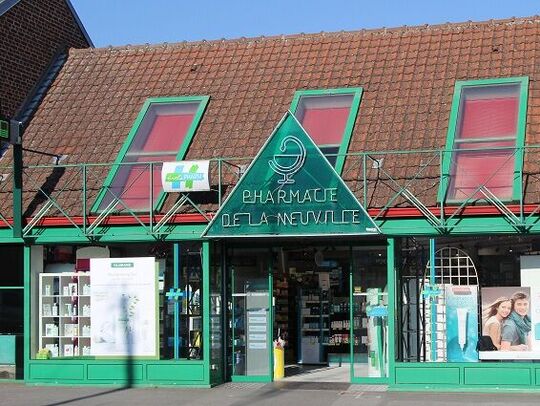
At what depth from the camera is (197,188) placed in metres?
19.0

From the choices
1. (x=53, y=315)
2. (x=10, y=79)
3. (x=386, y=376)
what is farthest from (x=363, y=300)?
(x=10, y=79)

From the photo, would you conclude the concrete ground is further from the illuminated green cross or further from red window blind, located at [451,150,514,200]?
red window blind, located at [451,150,514,200]

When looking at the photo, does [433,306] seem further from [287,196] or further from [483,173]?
[287,196]

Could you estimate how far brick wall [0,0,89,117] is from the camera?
22766mm

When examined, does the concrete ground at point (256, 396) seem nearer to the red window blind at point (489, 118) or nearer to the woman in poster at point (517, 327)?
the woman in poster at point (517, 327)

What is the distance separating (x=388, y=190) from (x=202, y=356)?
4713 mm

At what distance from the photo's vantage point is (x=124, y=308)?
19578 mm

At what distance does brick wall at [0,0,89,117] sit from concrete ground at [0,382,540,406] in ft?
23.4

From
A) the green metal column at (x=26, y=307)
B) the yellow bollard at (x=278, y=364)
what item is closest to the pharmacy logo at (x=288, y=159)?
the yellow bollard at (x=278, y=364)

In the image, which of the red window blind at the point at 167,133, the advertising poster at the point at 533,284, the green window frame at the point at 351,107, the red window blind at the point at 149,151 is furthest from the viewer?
the red window blind at the point at 167,133

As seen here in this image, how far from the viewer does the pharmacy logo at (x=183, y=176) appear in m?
19.0

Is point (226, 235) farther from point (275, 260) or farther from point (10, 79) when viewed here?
point (10, 79)

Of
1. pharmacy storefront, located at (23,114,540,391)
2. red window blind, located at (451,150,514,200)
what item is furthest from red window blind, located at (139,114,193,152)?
red window blind, located at (451,150,514,200)

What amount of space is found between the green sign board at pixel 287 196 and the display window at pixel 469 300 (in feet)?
5.40
